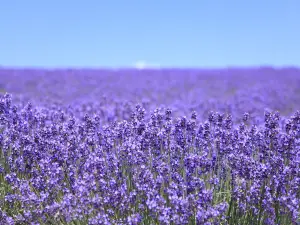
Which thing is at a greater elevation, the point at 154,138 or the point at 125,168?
the point at 154,138

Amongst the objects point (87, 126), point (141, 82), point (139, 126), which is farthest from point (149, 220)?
point (141, 82)

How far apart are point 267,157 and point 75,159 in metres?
1.41

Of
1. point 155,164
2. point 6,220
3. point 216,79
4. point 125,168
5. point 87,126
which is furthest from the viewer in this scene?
point 216,79

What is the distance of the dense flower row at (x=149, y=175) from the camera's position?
280 centimetres

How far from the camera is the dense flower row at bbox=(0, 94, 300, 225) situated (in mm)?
2801

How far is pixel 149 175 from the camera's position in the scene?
290 cm

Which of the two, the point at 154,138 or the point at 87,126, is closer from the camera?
the point at 154,138

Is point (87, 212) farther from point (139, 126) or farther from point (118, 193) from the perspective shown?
point (139, 126)

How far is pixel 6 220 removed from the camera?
2.96 meters

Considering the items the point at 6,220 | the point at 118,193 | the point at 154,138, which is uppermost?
the point at 154,138

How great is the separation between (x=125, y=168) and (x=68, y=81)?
14.1m

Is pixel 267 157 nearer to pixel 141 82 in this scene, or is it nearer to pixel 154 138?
pixel 154 138

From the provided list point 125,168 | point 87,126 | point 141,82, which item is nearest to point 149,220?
point 125,168

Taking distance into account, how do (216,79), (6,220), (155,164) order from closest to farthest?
(6,220) → (155,164) → (216,79)
